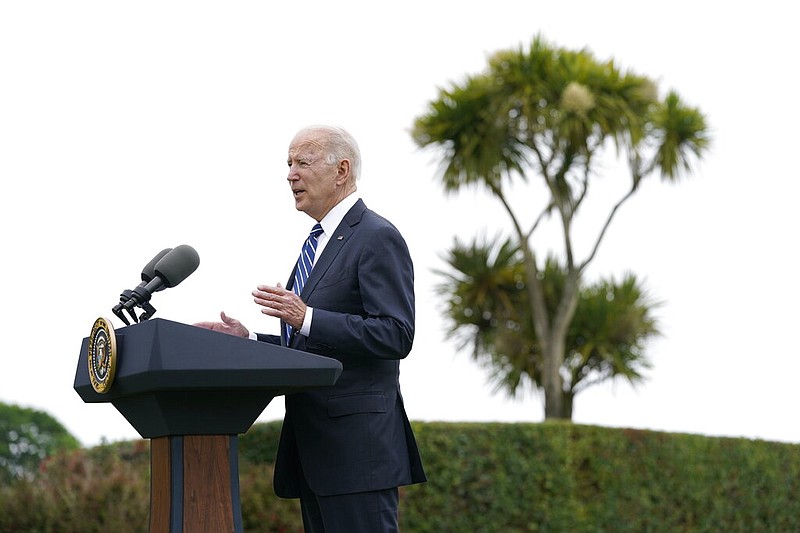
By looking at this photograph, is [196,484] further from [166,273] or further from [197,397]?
[166,273]

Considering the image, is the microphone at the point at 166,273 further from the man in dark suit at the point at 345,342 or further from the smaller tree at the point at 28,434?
the smaller tree at the point at 28,434

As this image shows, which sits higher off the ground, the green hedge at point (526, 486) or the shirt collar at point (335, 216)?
the shirt collar at point (335, 216)

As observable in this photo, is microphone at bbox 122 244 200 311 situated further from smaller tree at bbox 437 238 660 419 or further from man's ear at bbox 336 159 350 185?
smaller tree at bbox 437 238 660 419

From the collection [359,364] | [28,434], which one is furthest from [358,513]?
[28,434]

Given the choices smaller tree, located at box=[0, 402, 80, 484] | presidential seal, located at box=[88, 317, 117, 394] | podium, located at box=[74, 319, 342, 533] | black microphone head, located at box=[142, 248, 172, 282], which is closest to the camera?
podium, located at box=[74, 319, 342, 533]

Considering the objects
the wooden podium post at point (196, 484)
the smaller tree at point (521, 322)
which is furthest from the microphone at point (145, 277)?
the smaller tree at point (521, 322)

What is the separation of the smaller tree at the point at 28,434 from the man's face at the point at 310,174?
64.4 ft

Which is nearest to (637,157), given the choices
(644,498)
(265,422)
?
(644,498)

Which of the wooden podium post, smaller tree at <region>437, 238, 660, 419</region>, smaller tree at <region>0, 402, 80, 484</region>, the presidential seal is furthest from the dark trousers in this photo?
smaller tree at <region>0, 402, 80, 484</region>

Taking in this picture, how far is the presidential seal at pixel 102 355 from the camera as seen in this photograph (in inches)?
109

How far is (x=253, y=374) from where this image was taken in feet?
8.82

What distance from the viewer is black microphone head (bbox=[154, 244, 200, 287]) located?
298 centimetres

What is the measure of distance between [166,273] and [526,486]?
7.09m

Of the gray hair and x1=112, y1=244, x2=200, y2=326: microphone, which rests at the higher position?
the gray hair
